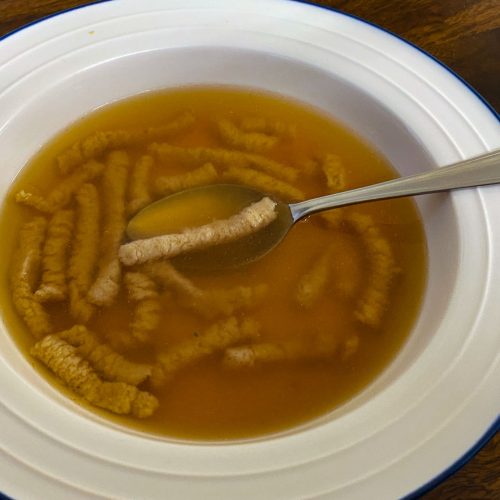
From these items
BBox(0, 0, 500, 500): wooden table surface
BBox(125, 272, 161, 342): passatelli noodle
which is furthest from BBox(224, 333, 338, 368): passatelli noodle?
BBox(0, 0, 500, 500): wooden table surface

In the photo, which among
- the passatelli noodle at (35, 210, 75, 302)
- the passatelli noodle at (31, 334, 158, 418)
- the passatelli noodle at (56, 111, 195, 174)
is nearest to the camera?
the passatelli noodle at (31, 334, 158, 418)

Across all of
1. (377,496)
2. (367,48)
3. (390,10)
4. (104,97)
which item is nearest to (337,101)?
(367,48)

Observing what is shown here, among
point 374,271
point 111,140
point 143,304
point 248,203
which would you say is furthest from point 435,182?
point 111,140

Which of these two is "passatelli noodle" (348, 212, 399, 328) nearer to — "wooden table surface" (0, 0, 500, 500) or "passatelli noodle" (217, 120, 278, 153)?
"passatelli noodle" (217, 120, 278, 153)

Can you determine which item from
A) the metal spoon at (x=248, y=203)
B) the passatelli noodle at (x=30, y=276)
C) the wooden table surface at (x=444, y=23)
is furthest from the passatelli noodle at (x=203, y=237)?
the wooden table surface at (x=444, y=23)

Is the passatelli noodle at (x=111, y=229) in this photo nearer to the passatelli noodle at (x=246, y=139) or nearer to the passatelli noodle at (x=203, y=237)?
the passatelli noodle at (x=203, y=237)

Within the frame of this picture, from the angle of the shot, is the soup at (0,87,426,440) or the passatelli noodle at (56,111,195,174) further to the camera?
the passatelli noodle at (56,111,195,174)

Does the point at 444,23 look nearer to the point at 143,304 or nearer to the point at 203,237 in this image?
the point at 203,237
